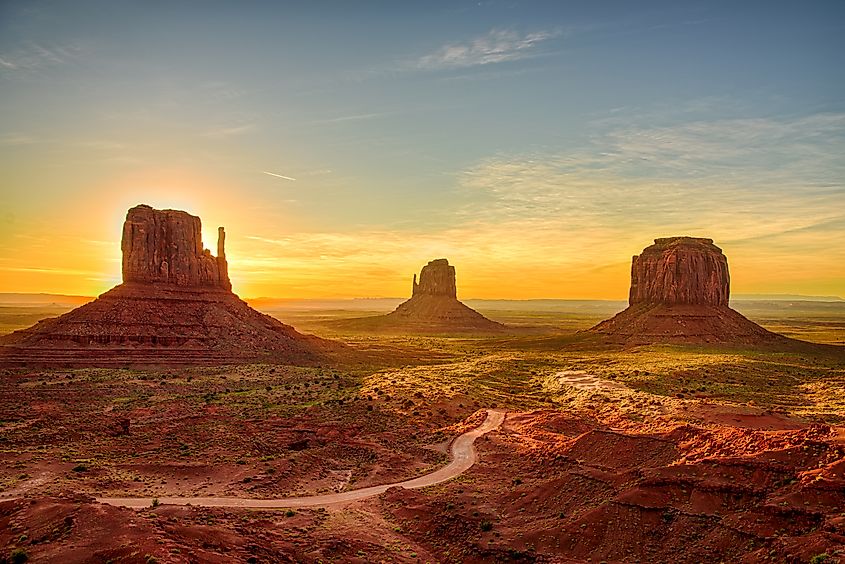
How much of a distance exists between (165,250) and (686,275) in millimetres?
109015

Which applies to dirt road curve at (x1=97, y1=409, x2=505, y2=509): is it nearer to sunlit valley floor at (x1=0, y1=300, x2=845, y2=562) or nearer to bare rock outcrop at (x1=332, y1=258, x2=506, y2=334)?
sunlit valley floor at (x1=0, y1=300, x2=845, y2=562)

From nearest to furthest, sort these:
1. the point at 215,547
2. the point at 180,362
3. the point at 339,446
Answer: the point at 215,547 < the point at 339,446 < the point at 180,362

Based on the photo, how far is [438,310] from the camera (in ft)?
603

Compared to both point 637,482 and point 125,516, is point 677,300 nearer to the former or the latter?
point 637,482

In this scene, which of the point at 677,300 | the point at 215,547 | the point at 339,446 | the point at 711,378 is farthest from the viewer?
the point at 677,300

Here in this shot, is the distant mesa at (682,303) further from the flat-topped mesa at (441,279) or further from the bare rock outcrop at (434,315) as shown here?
the flat-topped mesa at (441,279)

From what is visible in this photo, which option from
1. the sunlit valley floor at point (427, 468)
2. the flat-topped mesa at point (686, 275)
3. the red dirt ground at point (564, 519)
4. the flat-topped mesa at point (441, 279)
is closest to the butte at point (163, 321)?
the sunlit valley floor at point (427, 468)

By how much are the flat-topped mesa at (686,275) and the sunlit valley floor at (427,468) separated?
57830 mm

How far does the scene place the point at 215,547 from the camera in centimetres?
1966

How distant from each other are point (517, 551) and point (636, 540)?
5.34 meters

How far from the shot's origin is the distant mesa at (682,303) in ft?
356

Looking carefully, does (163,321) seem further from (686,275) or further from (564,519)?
(686,275)

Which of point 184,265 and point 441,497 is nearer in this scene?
point 441,497

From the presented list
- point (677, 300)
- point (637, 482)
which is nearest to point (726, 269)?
point (677, 300)
